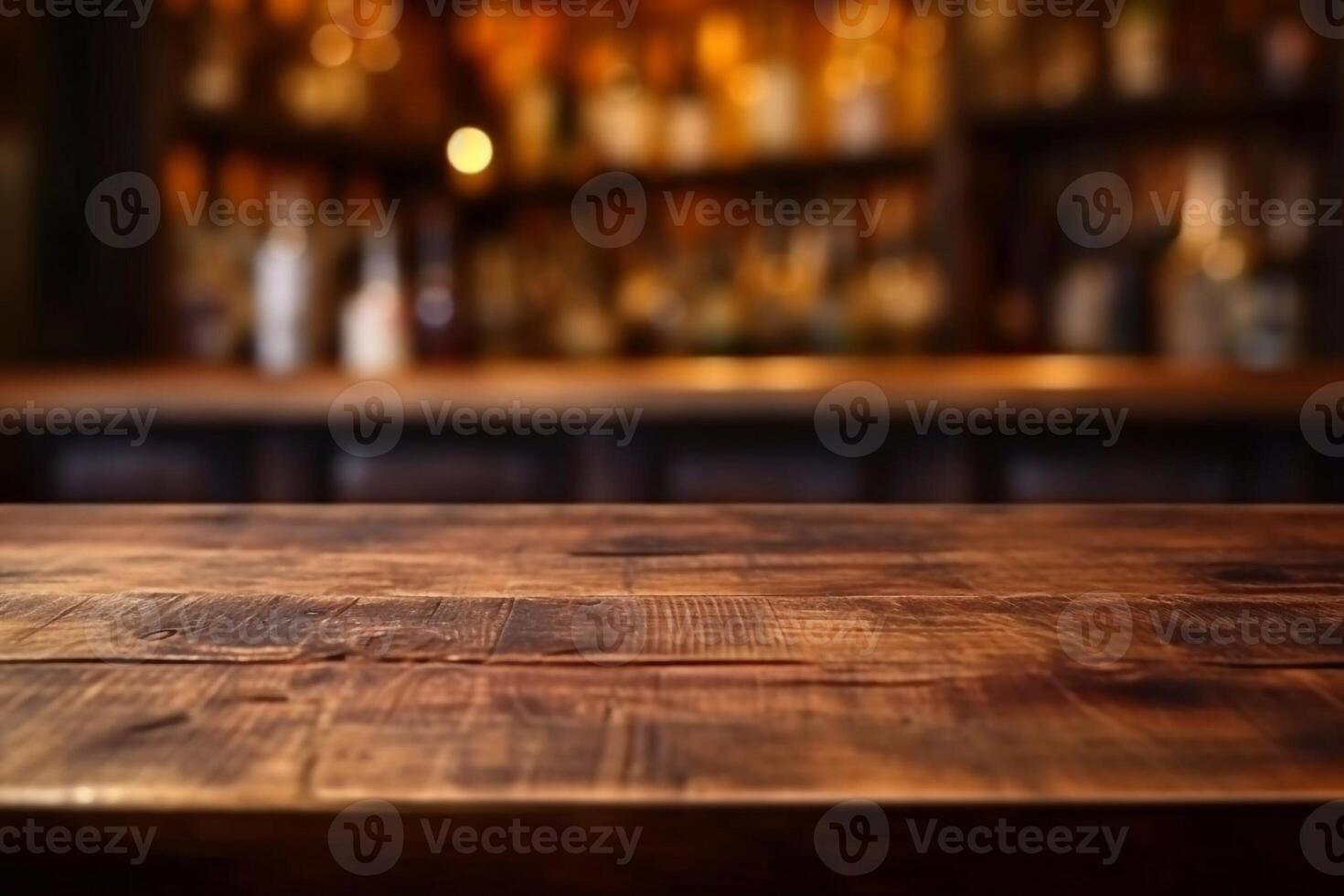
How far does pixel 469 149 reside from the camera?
260 centimetres

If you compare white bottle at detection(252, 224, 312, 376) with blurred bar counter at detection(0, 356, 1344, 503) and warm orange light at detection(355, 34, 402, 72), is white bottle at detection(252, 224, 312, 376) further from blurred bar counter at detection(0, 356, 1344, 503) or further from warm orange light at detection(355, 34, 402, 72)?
warm orange light at detection(355, 34, 402, 72)

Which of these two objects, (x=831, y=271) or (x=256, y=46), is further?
(x=831, y=271)

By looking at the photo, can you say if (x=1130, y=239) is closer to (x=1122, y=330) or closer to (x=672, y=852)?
(x=1122, y=330)

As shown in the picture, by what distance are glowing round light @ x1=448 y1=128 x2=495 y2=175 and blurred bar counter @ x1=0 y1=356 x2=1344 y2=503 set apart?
92 cm

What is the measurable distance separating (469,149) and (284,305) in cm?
61

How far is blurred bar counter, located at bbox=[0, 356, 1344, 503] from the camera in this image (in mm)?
1575

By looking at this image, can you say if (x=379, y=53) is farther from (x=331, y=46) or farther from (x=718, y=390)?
(x=718, y=390)

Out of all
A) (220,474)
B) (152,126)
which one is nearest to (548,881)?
(220,474)

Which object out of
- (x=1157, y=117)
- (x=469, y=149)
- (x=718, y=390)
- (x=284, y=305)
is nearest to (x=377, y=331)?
(x=284, y=305)

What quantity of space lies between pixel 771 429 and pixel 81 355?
1.30 m

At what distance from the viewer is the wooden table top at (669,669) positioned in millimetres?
369

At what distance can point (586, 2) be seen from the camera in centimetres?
274

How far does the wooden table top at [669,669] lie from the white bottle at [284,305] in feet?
4.85

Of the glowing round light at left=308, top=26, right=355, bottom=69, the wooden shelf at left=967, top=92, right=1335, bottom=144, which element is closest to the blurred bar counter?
the wooden shelf at left=967, top=92, right=1335, bottom=144
